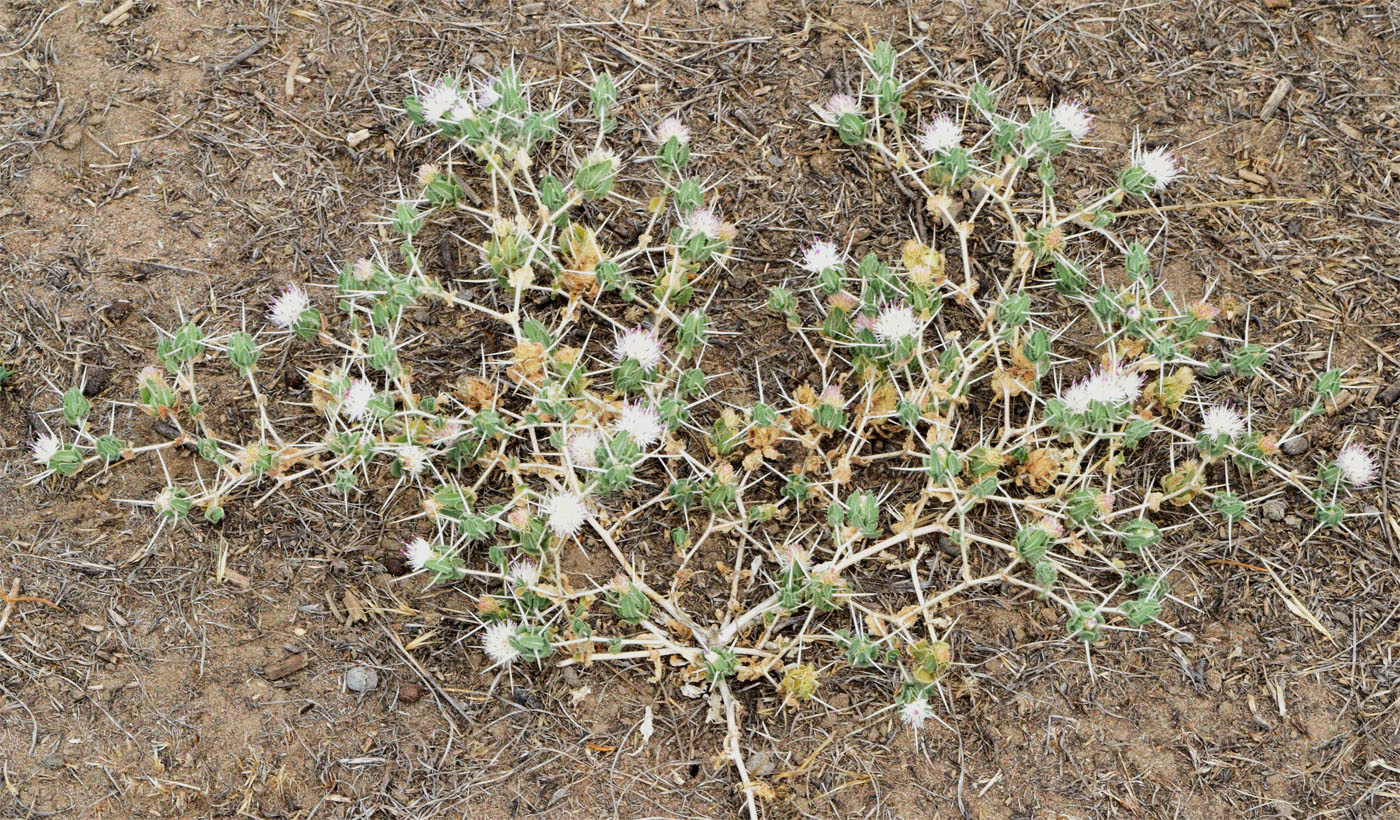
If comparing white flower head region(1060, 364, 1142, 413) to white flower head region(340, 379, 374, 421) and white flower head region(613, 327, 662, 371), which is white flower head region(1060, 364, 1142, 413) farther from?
white flower head region(340, 379, 374, 421)

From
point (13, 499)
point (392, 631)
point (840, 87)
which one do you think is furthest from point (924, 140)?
point (13, 499)

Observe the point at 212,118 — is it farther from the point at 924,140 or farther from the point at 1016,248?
the point at 1016,248

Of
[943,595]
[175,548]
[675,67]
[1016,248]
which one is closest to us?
[943,595]

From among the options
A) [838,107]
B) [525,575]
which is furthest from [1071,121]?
[525,575]

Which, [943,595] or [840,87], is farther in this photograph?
[840,87]

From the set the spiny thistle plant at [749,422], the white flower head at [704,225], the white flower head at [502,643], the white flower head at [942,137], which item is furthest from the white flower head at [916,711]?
the white flower head at [942,137]

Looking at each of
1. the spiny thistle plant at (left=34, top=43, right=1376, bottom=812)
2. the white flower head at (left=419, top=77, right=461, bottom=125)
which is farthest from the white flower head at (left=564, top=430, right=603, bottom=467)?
the white flower head at (left=419, top=77, right=461, bottom=125)
